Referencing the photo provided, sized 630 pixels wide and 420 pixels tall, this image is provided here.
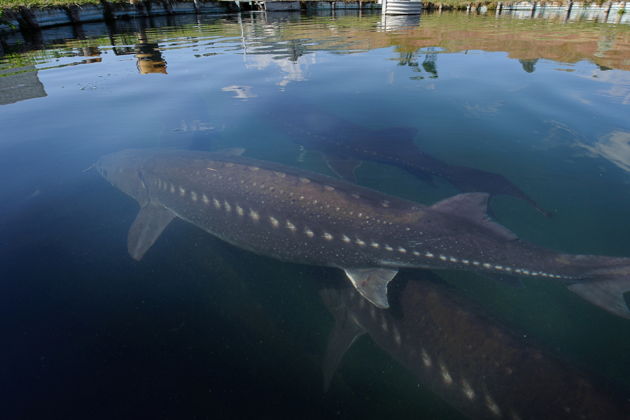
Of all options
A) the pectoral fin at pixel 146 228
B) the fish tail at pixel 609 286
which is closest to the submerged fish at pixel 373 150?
the fish tail at pixel 609 286

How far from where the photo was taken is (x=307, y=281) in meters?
4.12

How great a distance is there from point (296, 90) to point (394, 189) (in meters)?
6.30

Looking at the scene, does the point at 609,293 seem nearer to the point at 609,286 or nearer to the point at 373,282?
the point at 609,286

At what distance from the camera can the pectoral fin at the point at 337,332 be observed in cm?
322

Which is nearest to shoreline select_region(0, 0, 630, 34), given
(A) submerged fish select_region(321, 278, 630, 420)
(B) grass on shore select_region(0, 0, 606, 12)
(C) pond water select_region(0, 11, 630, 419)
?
(B) grass on shore select_region(0, 0, 606, 12)

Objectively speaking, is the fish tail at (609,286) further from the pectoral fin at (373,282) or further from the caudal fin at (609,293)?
the pectoral fin at (373,282)

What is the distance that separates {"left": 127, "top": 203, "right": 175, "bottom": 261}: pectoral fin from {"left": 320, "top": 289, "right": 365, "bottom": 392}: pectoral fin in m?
2.45

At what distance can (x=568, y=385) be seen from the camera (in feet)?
7.92

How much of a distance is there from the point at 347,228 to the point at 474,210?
1479 millimetres

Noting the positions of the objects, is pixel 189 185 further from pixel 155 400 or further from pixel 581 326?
pixel 581 326

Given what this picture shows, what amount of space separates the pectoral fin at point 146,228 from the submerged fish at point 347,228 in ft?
0.04

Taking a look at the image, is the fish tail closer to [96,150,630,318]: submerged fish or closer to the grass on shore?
[96,150,630,318]: submerged fish

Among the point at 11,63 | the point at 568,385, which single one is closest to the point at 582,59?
the point at 568,385

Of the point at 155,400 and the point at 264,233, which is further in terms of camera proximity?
the point at 264,233
